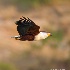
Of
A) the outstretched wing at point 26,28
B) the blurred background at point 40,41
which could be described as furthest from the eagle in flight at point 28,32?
the blurred background at point 40,41

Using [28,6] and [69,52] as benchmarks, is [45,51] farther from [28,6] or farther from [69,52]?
[28,6]

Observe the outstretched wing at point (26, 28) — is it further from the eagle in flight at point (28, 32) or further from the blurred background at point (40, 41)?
the blurred background at point (40, 41)

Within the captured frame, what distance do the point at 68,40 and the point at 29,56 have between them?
3.09 feet

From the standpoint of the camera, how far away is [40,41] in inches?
295

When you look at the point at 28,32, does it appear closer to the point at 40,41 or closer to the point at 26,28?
the point at 26,28

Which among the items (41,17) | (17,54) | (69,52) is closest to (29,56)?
(17,54)

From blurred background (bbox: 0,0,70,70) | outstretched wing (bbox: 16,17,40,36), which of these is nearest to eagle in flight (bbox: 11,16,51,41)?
outstretched wing (bbox: 16,17,40,36)

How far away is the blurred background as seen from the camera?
7000 mm

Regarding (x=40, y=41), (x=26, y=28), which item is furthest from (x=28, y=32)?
(x=40, y=41)

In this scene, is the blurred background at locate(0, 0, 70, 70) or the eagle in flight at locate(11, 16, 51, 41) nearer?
the eagle in flight at locate(11, 16, 51, 41)

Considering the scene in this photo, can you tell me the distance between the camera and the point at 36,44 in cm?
727

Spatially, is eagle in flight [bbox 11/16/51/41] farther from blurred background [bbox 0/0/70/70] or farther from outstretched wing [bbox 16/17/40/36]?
blurred background [bbox 0/0/70/70]

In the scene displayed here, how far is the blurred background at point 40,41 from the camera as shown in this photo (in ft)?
23.0

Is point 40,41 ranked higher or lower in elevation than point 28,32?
higher
